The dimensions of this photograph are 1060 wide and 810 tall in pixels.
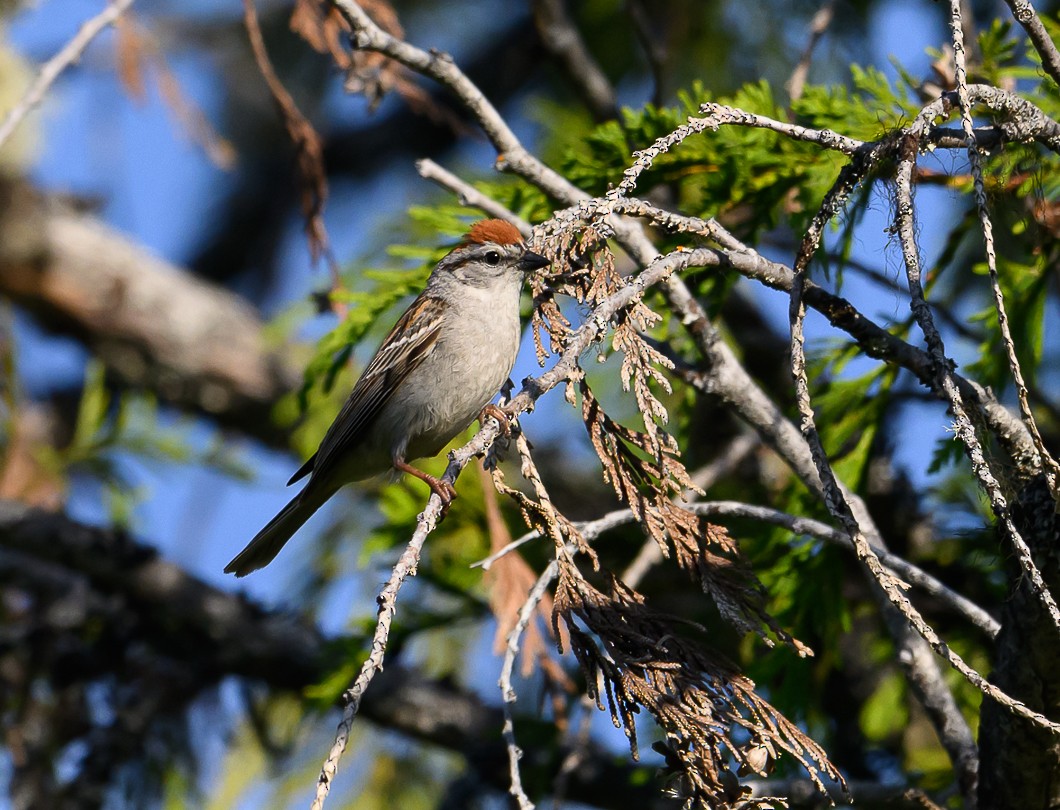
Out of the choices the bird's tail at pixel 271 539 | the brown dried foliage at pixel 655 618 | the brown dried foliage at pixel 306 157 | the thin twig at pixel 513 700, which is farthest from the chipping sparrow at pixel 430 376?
the thin twig at pixel 513 700

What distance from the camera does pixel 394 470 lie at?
416 cm

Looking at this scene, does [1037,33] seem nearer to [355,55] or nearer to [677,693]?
[677,693]

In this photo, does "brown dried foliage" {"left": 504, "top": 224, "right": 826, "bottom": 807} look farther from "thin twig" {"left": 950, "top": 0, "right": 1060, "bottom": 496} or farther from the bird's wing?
the bird's wing

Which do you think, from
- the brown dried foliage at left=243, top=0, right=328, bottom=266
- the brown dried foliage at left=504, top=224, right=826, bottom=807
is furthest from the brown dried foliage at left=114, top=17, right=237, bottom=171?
the brown dried foliage at left=504, top=224, right=826, bottom=807

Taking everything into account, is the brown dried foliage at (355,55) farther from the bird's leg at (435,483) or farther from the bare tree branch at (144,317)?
the bare tree branch at (144,317)

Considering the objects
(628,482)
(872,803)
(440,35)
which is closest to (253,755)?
(872,803)

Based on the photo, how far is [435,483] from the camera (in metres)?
2.93

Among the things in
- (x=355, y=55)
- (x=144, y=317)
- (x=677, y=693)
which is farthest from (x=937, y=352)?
(x=144, y=317)

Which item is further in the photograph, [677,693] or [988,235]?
[677,693]

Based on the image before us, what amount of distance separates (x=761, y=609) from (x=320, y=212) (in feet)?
6.98

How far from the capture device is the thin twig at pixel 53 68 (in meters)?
2.81

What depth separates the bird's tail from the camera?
398 centimetres

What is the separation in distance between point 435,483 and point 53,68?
1.41 metres

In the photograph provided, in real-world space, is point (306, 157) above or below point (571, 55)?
below
